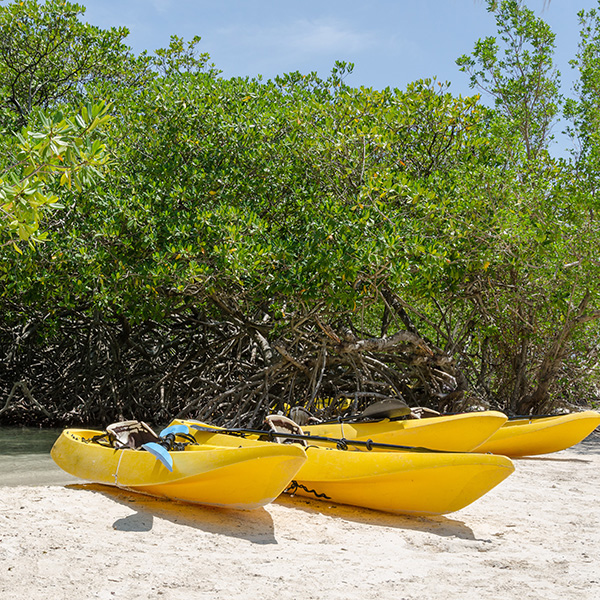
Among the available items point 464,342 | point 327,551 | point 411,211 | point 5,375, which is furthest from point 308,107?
point 5,375

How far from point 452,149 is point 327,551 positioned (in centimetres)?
573

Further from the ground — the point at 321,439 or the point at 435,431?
the point at 435,431

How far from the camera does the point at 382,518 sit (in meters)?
4.45

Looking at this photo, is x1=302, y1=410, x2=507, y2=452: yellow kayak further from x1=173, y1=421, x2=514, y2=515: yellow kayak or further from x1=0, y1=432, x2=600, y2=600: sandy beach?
x1=173, y1=421, x2=514, y2=515: yellow kayak

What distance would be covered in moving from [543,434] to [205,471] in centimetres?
435

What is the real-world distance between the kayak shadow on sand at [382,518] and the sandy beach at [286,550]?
14 millimetres

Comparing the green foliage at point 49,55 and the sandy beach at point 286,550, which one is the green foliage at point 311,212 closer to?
the green foliage at point 49,55

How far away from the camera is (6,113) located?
9102 millimetres

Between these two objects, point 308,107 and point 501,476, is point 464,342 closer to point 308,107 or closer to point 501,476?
point 308,107

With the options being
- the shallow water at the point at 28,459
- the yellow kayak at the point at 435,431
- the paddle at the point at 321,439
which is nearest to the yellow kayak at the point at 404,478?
the paddle at the point at 321,439

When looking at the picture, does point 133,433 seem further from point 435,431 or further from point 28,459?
point 435,431

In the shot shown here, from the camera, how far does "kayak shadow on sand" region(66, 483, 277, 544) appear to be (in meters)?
3.88

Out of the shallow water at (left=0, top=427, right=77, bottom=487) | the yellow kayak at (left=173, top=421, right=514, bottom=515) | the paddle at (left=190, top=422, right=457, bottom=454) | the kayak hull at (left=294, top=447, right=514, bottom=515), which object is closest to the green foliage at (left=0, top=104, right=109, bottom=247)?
the yellow kayak at (left=173, top=421, right=514, bottom=515)

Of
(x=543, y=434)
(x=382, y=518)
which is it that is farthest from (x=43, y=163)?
(x=543, y=434)
